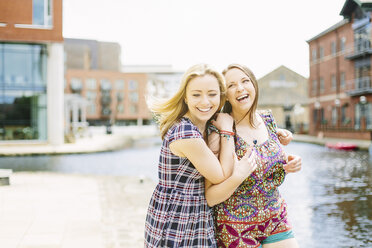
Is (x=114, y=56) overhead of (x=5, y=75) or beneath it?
overhead

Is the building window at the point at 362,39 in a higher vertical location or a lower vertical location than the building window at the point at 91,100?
higher

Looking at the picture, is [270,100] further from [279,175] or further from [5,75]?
[279,175]

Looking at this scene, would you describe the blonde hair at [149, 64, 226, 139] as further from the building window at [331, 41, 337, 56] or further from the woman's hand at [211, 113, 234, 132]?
the building window at [331, 41, 337, 56]

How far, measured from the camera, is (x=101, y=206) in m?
6.93

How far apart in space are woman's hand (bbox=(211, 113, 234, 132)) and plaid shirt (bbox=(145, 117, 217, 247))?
0.17 meters

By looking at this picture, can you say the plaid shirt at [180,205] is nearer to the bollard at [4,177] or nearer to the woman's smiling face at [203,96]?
the woman's smiling face at [203,96]

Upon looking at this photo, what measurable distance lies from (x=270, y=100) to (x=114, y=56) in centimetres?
3170

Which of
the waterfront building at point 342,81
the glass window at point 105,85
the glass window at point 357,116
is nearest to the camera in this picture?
the waterfront building at point 342,81

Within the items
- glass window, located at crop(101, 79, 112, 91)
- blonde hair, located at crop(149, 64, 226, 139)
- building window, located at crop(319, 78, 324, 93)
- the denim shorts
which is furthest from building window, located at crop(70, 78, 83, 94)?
the denim shorts

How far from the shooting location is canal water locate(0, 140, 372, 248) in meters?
5.62

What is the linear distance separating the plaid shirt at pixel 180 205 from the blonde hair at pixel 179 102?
0.28 feet

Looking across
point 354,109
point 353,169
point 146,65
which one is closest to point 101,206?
point 353,169

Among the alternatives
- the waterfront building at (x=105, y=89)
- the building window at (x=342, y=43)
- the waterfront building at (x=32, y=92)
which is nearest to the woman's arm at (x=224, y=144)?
the waterfront building at (x=32, y=92)

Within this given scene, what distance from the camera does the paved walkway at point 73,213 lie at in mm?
4867
